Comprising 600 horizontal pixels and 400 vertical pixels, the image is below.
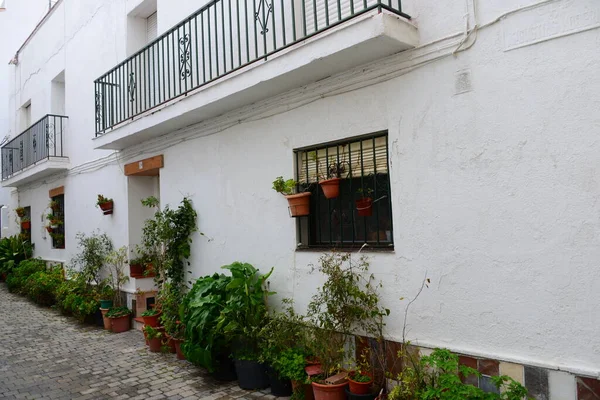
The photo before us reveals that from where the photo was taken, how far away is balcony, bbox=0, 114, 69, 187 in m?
10.9

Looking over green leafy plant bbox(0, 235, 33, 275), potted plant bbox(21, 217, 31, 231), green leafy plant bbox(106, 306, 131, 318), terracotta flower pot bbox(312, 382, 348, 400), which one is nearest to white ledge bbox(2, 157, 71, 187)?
potted plant bbox(21, 217, 31, 231)

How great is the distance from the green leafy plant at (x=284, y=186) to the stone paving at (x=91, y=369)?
2.25 metres

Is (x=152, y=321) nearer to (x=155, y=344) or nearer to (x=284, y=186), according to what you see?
(x=155, y=344)

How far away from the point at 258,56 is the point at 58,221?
8.50 meters

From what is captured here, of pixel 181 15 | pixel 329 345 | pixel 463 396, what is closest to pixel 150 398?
pixel 329 345

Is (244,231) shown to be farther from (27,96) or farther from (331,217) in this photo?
(27,96)

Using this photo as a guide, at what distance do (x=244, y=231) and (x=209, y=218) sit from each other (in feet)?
2.92

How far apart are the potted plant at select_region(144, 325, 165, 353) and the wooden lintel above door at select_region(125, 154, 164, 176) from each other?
2.64 metres

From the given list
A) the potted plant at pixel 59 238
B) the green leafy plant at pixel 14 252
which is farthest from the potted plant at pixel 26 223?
the potted plant at pixel 59 238

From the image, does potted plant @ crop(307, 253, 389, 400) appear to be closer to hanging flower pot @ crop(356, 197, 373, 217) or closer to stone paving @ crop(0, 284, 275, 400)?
hanging flower pot @ crop(356, 197, 373, 217)

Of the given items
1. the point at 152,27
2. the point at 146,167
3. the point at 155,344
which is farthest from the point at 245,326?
the point at 152,27

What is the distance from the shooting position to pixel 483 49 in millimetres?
3598

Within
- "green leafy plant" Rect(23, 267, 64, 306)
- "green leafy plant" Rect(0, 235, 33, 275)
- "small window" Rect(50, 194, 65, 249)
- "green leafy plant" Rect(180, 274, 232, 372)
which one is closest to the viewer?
"green leafy plant" Rect(180, 274, 232, 372)

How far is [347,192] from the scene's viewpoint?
4.79m
